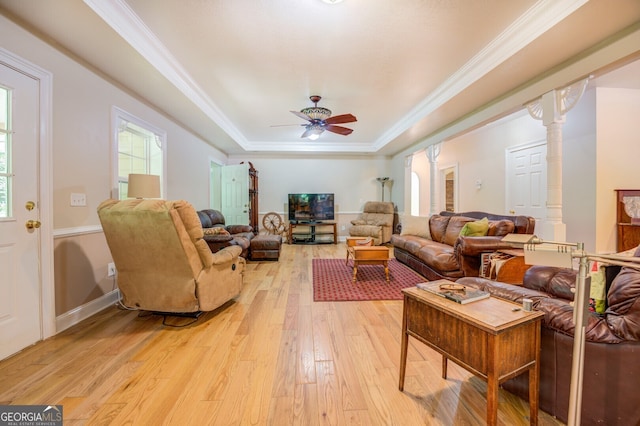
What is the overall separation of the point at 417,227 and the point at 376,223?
1.94 meters

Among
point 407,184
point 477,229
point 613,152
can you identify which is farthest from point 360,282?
point 613,152

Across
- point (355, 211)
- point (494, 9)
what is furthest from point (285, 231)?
point (494, 9)

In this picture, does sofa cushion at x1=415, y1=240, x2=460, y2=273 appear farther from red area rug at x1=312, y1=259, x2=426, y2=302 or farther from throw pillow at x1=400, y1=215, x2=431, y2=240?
throw pillow at x1=400, y1=215, x2=431, y2=240

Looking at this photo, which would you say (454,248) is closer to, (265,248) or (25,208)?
(265,248)

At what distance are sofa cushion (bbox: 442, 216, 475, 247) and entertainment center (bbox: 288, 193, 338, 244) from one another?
10.9 feet

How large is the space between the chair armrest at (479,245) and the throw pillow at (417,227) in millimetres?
1561

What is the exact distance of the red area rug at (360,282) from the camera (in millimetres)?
3197

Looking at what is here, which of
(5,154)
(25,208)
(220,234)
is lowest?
(220,234)

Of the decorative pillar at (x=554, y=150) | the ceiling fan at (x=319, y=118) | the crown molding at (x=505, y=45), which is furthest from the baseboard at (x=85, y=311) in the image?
the decorative pillar at (x=554, y=150)

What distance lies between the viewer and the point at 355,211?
7738mm

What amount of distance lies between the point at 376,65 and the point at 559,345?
9.84 ft

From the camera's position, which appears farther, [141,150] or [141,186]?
[141,150]

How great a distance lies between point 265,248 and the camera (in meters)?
5.06

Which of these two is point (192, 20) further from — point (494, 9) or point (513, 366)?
point (513, 366)
